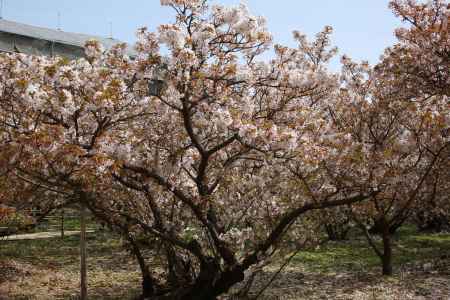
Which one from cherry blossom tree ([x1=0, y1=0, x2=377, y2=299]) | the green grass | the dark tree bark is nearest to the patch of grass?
cherry blossom tree ([x1=0, y1=0, x2=377, y2=299])

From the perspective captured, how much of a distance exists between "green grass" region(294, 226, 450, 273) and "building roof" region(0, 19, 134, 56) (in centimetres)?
1512

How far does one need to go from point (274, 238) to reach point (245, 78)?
2.29 m

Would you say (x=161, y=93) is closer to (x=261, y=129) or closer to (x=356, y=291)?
(x=261, y=129)

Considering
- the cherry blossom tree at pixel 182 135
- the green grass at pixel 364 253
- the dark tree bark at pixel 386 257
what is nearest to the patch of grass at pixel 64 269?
the cherry blossom tree at pixel 182 135

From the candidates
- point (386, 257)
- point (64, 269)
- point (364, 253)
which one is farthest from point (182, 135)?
point (364, 253)

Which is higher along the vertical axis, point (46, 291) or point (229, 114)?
point (229, 114)

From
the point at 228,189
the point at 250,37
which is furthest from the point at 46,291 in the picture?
the point at 250,37

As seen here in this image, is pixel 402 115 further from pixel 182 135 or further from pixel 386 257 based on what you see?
pixel 182 135

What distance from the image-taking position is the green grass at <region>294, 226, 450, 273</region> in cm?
1058

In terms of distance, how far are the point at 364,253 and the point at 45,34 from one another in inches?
819

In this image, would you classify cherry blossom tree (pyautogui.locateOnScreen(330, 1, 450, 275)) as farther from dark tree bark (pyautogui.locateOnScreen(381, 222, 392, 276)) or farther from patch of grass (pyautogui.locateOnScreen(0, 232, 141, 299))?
patch of grass (pyautogui.locateOnScreen(0, 232, 141, 299))

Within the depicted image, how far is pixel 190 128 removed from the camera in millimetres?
5613

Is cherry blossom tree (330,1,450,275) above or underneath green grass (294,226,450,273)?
above

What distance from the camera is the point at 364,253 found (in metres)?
12.2
